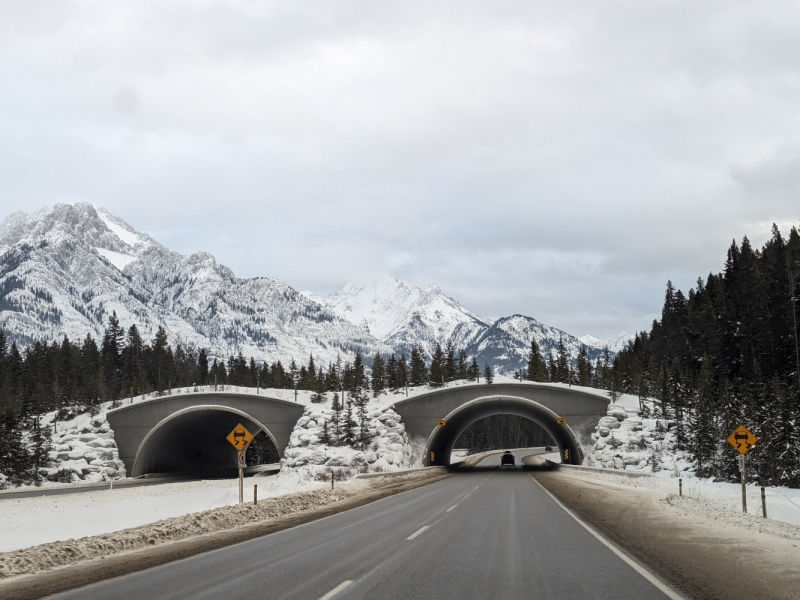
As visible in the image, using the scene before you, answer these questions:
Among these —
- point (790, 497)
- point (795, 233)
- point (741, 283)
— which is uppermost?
point (795, 233)

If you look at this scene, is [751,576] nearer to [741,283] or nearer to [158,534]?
[158,534]

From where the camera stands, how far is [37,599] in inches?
314

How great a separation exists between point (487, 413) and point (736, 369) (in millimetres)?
31027

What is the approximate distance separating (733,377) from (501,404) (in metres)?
32.1

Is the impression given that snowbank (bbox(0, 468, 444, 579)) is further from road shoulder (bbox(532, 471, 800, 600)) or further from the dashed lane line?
road shoulder (bbox(532, 471, 800, 600))

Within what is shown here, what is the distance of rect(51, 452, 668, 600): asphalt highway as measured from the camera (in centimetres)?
805

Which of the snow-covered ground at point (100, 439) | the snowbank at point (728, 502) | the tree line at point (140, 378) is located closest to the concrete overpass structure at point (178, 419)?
the snow-covered ground at point (100, 439)

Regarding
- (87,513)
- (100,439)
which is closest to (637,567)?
(87,513)

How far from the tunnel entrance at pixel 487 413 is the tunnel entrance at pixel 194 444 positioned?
16.8m

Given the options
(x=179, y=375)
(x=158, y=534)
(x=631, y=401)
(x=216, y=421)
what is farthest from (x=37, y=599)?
(x=179, y=375)

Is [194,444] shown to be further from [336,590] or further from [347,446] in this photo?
[336,590]

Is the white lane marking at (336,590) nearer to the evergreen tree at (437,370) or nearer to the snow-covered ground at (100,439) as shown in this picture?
the snow-covered ground at (100,439)

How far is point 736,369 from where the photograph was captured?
7125cm

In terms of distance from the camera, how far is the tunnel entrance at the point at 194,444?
197 feet
